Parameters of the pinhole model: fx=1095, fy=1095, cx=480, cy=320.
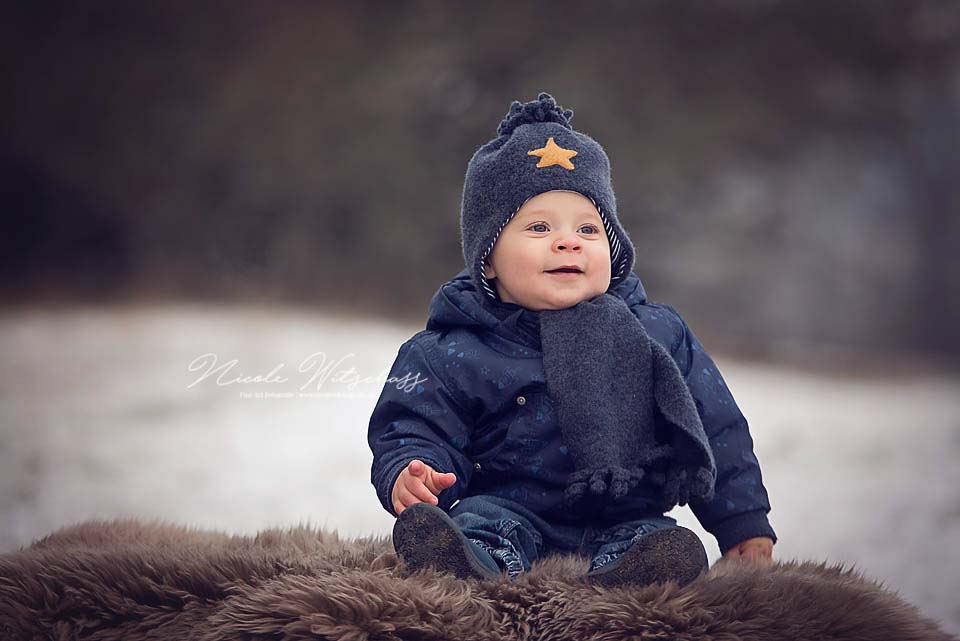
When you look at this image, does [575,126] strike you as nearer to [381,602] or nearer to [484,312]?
[484,312]

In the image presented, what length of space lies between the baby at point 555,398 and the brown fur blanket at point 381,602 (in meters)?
0.09

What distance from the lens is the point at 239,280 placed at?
2.51 metres

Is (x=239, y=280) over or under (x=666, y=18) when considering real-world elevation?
under

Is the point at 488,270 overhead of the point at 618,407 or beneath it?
overhead

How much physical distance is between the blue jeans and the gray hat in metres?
0.25

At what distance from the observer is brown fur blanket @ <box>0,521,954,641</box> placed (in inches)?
33.1

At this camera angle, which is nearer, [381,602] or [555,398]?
[381,602]

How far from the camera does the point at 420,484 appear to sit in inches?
39.6

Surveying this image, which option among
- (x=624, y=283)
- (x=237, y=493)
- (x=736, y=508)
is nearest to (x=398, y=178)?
(x=237, y=493)

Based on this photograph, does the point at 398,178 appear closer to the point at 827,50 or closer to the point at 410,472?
the point at 827,50

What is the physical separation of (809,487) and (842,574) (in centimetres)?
88

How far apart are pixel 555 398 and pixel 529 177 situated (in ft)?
0.77

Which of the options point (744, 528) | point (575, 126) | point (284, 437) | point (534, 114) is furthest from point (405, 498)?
point (575, 126)

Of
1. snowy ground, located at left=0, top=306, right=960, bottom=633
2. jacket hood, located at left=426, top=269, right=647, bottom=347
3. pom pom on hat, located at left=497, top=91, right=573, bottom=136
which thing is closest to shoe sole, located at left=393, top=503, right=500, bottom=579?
jacket hood, located at left=426, top=269, right=647, bottom=347
